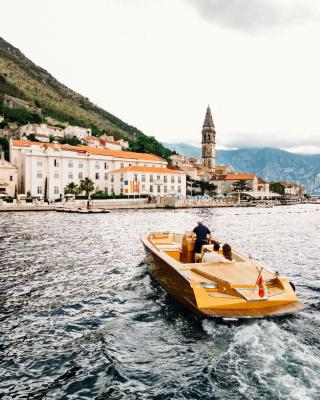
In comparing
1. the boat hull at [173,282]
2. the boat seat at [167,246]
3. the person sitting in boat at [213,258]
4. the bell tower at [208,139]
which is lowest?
the boat hull at [173,282]

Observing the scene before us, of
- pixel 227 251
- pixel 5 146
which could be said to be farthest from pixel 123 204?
pixel 227 251

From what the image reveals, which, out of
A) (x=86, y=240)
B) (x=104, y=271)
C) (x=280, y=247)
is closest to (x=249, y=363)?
(x=104, y=271)

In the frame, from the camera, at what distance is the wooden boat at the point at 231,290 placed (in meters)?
10.2

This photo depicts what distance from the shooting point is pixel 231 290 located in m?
10.6

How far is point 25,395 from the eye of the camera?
7.49 m

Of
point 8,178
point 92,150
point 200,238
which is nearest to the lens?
point 200,238

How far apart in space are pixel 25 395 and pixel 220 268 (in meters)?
6.54

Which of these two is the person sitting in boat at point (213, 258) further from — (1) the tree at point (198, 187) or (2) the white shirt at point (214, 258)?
(1) the tree at point (198, 187)

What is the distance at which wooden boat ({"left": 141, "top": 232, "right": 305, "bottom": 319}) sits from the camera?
33.6ft

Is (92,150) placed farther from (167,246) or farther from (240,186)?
(167,246)

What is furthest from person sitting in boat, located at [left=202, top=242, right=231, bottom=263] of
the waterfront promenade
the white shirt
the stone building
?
the stone building

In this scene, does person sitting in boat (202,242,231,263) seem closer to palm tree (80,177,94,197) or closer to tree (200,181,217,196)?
palm tree (80,177,94,197)

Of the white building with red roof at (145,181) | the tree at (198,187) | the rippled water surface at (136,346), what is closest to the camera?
the rippled water surface at (136,346)

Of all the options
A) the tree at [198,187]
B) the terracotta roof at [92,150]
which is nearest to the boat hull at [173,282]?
the terracotta roof at [92,150]
